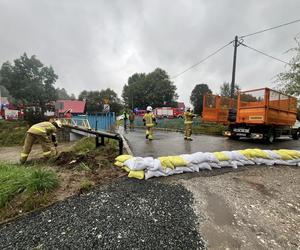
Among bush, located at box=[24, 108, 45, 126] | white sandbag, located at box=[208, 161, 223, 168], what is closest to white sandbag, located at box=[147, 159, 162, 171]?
white sandbag, located at box=[208, 161, 223, 168]

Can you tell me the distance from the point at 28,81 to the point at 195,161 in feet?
175

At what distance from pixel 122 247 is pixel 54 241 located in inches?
34.3

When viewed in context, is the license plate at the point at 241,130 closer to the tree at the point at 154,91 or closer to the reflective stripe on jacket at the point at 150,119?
the reflective stripe on jacket at the point at 150,119

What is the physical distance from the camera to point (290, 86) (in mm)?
14570

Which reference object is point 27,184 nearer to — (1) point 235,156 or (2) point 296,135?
(1) point 235,156

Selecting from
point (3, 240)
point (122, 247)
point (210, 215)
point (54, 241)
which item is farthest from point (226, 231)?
point (3, 240)

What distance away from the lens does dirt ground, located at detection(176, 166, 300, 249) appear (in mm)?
2580

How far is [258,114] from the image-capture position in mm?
8625

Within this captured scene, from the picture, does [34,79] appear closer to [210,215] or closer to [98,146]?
[98,146]

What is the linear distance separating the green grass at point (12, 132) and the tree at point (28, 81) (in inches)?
903

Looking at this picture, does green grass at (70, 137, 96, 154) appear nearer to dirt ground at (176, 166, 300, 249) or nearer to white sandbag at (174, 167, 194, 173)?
white sandbag at (174, 167, 194, 173)

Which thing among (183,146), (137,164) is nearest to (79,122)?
(183,146)

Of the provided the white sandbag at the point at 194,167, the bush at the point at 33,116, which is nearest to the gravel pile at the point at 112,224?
the white sandbag at the point at 194,167

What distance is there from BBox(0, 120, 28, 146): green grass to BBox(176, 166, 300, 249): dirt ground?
21.0 m
